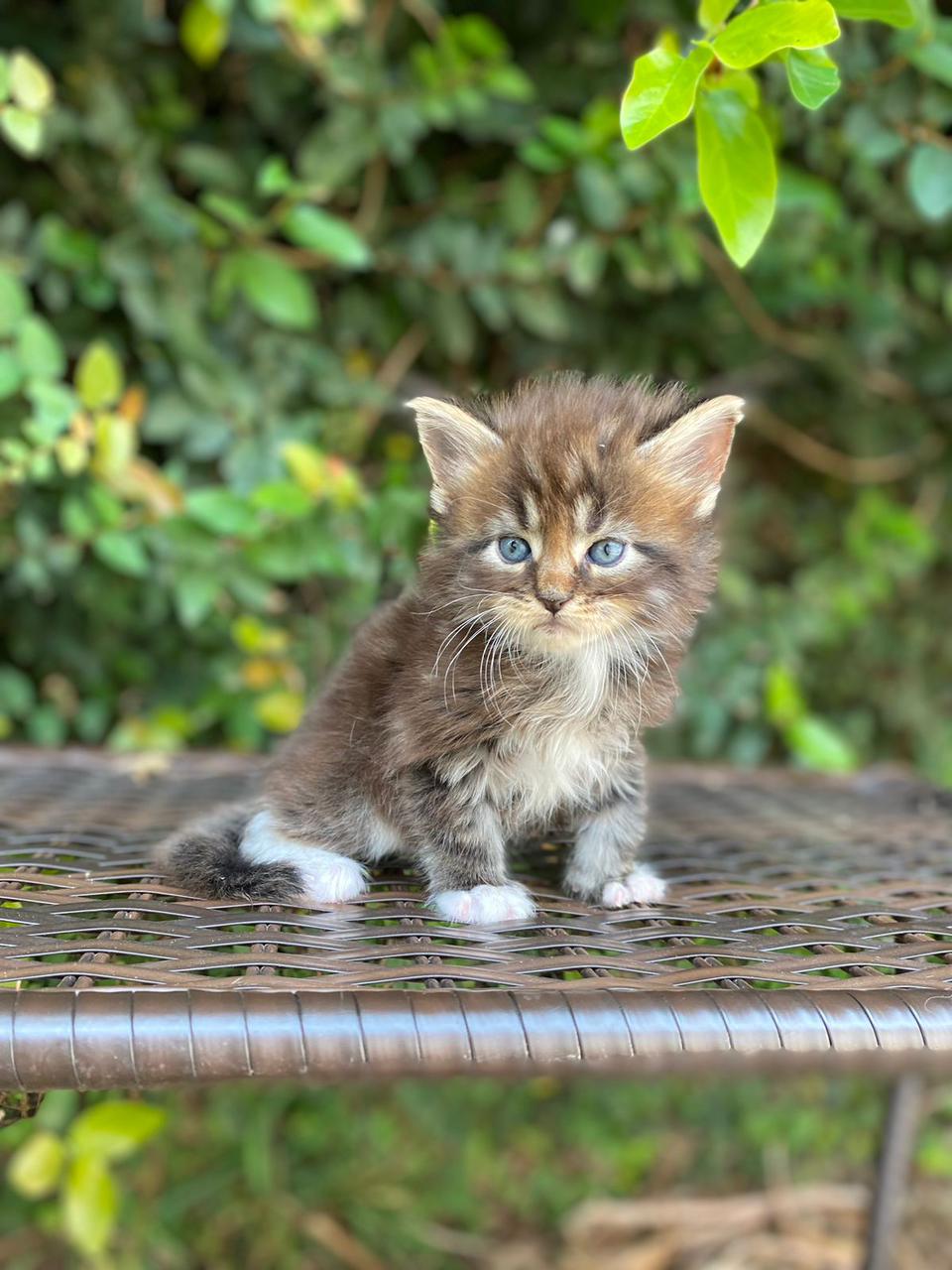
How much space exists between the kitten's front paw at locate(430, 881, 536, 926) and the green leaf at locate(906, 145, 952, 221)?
1271 millimetres

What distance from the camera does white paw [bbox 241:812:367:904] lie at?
1.35 meters

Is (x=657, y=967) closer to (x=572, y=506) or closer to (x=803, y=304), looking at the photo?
(x=572, y=506)

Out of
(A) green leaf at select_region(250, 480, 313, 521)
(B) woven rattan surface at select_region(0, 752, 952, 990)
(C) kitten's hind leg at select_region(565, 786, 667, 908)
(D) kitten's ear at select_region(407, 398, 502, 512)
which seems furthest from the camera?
(A) green leaf at select_region(250, 480, 313, 521)

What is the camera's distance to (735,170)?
1.30 m

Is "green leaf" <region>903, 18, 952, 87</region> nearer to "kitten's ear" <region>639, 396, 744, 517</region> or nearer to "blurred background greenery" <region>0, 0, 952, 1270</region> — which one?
"blurred background greenery" <region>0, 0, 952, 1270</region>

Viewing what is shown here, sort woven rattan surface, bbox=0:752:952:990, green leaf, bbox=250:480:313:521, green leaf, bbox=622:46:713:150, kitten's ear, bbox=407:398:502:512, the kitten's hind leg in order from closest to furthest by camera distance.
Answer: woven rattan surface, bbox=0:752:952:990
green leaf, bbox=622:46:713:150
kitten's ear, bbox=407:398:502:512
the kitten's hind leg
green leaf, bbox=250:480:313:521

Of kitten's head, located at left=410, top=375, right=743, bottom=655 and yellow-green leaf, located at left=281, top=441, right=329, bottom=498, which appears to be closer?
kitten's head, located at left=410, top=375, right=743, bottom=655

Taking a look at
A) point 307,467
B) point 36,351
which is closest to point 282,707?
point 307,467

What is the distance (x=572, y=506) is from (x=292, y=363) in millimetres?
1461

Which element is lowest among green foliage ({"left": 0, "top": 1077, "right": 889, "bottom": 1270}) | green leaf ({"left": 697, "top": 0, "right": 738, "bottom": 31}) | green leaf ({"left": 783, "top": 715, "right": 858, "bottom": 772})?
green foliage ({"left": 0, "top": 1077, "right": 889, "bottom": 1270})

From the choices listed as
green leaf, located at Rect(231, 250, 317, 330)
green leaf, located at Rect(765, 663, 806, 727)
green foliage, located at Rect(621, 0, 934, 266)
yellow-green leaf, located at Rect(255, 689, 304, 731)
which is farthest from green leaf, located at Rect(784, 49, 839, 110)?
green leaf, located at Rect(765, 663, 806, 727)

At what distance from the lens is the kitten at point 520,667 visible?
126 centimetres

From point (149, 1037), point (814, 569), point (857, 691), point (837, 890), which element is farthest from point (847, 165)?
point (149, 1037)

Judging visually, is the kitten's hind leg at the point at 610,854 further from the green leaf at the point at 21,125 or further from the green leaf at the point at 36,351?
the green leaf at the point at 21,125
